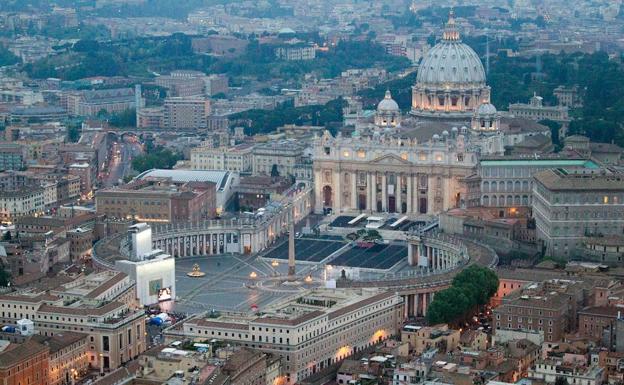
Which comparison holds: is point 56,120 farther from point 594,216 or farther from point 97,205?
point 594,216

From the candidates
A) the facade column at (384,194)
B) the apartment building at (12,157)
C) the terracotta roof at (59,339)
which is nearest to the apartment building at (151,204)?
the facade column at (384,194)

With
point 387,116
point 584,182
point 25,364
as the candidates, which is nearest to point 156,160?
point 387,116

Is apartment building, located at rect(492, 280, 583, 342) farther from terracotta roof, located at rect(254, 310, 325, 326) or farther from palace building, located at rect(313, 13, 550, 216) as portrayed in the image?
palace building, located at rect(313, 13, 550, 216)

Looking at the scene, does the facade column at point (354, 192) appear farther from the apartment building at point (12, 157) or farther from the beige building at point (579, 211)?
the apartment building at point (12, 157)

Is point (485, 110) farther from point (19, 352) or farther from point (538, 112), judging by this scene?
point (19, 352)

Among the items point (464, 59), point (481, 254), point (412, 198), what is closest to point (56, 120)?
point (464, 59)

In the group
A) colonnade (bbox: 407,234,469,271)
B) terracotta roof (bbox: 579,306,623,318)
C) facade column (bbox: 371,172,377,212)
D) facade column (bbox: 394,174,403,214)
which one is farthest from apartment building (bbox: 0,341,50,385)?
facade column (bbox: 371,172,377,212)
